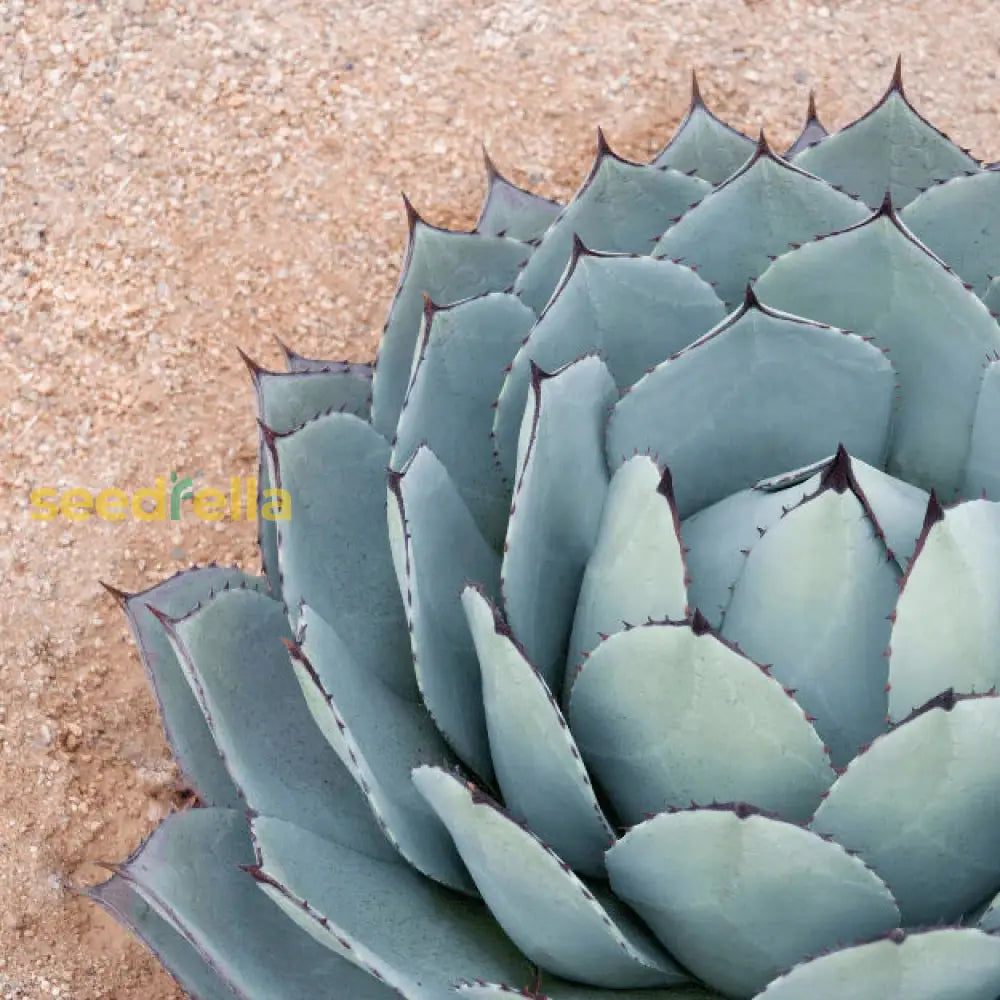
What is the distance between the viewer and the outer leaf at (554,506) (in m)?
1.16

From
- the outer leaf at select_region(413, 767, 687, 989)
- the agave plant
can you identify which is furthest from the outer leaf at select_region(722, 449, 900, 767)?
the outer leaf at select_region(413, 767, 687, 989)

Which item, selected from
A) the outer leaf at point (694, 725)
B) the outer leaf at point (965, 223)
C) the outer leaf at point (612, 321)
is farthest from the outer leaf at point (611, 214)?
the outer leaf at point (694, 725)

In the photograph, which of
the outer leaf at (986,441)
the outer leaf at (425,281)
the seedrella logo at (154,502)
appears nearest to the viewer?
the outer leaf at (986,441)

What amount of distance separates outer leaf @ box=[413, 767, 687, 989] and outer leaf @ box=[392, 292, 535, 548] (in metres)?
0.35

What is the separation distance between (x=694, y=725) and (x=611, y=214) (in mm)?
623

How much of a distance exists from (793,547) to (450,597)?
32 centimetres

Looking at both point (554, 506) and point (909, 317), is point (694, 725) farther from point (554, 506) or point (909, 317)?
point (909, 317)

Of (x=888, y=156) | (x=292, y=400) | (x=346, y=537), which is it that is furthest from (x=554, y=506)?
(x=888, y=156)

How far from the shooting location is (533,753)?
107cm

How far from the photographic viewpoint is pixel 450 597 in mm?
1230

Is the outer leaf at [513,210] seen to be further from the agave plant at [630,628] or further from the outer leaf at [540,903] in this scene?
the outer leaf at [540,903]

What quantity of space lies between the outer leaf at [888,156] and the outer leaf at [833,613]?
0.51m

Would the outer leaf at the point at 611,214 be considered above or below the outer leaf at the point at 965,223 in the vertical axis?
above

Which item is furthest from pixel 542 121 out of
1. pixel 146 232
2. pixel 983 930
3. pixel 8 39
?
pixel 983 930
